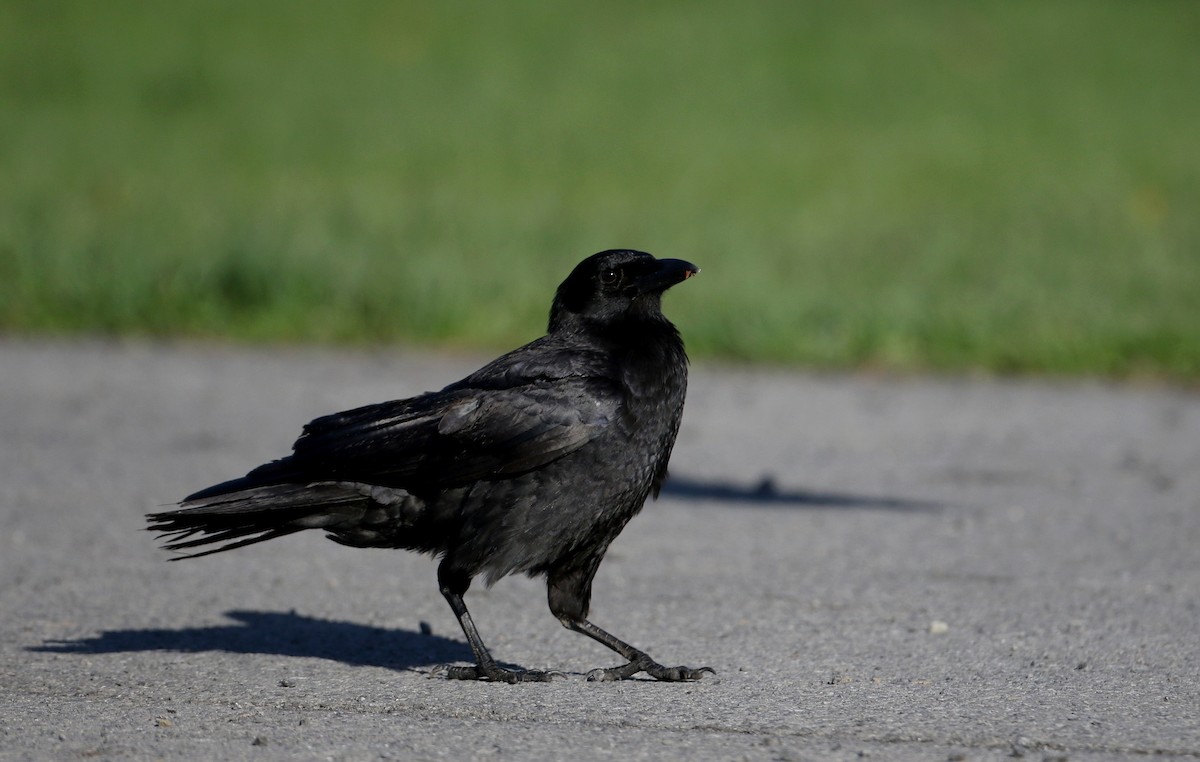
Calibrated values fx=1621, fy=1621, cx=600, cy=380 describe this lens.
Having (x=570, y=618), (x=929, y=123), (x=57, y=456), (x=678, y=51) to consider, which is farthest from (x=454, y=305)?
(x=678, y=51)

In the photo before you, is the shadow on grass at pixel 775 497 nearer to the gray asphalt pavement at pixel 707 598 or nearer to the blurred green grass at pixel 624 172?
the gray asphalt pavement at pixel 707 598

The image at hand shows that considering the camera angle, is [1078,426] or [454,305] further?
[454,305]

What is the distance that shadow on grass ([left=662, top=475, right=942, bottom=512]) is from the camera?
748 cm

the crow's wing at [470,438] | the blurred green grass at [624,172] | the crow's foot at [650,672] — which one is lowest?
the crow's foot at [650,672]

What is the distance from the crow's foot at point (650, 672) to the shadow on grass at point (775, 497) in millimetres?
2861

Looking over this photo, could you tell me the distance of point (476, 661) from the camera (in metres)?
4.79

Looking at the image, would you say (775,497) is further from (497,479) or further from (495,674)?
(495,674)

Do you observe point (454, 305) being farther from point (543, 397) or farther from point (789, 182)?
point (789, 182)

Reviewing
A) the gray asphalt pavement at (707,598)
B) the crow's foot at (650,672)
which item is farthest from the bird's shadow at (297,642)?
the crow's foot at (650,672)

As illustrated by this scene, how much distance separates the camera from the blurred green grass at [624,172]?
12.2 metres

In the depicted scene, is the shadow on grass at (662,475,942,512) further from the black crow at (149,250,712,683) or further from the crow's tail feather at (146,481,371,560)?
the crow's tail feather at (146,481,371,560)

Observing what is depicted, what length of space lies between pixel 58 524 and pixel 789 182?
14961mm

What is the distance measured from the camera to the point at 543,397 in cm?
480

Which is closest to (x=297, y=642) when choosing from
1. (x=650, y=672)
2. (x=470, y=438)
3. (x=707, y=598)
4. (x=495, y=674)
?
(x=495, y=674)
